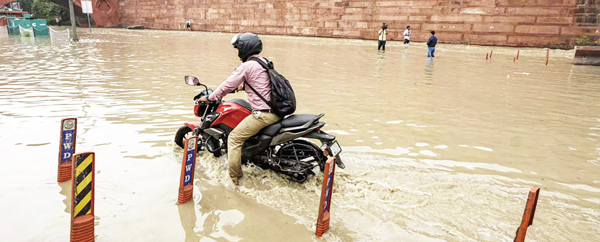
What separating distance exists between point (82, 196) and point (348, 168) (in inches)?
107

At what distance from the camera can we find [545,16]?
2195 centimetres

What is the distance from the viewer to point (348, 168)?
451 centimetres

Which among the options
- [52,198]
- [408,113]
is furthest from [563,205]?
[52,198]

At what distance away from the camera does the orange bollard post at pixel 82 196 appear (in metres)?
2.67

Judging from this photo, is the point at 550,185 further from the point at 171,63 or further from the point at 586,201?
the point at 171,63

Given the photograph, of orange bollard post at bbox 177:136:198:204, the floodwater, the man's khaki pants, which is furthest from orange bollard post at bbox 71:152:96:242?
the man's khaki pants

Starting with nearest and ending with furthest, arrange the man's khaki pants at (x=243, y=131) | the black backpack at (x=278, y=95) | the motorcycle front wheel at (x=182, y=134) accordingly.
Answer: the black backpack at (x=278, y=95) → the man's khaki pants at (x=243, y=131) → the motorcycle front wheel at (x=182, y=134)

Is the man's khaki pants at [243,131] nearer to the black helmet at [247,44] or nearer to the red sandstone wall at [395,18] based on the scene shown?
the black helmet at [247,44]

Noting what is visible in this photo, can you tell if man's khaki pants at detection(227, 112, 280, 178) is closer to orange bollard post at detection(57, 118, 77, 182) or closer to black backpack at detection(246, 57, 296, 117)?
black backpack at detection(246, 57, 296, 117)

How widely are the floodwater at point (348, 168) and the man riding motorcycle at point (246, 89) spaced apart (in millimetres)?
447

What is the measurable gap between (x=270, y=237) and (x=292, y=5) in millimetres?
31570

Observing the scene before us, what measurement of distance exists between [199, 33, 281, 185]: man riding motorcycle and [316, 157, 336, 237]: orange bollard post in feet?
3.53

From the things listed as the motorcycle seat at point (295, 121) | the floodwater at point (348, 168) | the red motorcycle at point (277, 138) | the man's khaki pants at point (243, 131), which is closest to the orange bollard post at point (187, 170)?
the floodwater at point (348, 168)

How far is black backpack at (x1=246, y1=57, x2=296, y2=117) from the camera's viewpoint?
3.74 metres
